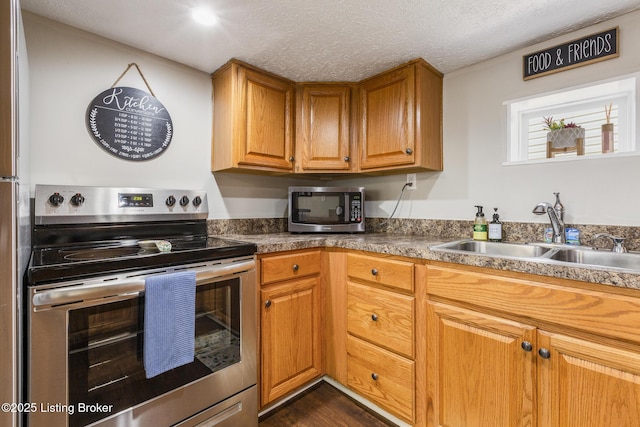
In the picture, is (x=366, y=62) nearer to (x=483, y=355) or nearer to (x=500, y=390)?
(x=483, y=355)

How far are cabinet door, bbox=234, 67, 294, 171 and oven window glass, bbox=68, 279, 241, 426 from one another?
92 centimetres

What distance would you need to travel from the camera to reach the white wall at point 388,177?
142 cm

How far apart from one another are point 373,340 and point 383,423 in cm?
42

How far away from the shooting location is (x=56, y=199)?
1.41 meters

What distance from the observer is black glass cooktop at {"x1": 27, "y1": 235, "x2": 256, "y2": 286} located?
957mm

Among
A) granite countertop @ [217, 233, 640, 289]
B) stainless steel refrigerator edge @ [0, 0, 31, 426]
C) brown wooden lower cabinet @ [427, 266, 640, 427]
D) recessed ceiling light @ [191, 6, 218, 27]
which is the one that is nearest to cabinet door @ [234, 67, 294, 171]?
recessed ceiling light @ [191, 6, 218, 27]

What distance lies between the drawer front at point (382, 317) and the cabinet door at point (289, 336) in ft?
0.76

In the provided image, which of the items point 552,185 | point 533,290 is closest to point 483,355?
point 533,290

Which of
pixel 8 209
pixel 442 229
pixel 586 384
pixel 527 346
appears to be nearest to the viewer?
→ pixel 8 209

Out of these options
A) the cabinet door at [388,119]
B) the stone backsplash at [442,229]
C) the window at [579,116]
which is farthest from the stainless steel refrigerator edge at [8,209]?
the window at [579,116]

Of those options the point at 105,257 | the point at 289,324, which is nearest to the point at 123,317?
the point at 105,257

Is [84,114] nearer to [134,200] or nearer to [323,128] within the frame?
[134,200]

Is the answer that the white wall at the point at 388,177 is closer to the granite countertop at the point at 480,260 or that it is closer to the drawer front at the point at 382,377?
the granite countertop at the point at 480,260

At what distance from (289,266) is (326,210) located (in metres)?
0.57
